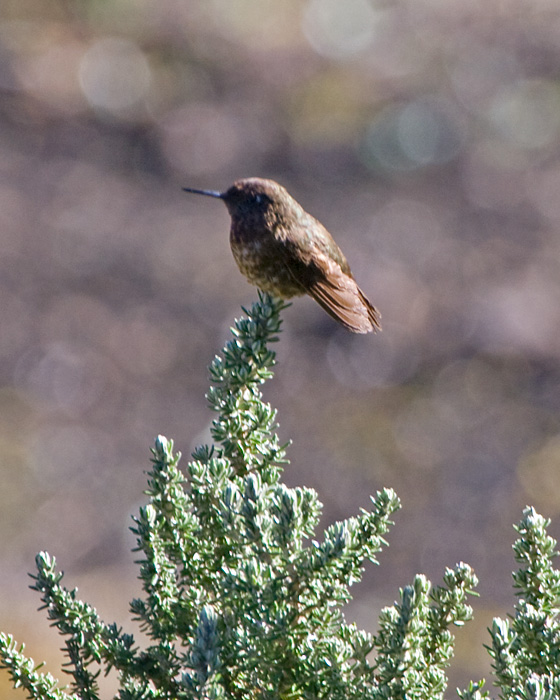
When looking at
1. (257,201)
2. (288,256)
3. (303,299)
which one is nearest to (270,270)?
(288,256)

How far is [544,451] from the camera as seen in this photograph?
→ 554cm

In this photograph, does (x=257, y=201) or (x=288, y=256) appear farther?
(x=257, y=201)

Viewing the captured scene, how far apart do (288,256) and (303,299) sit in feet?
11.0

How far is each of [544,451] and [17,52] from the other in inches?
231

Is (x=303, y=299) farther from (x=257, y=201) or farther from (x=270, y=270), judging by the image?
(x=270, y=270)

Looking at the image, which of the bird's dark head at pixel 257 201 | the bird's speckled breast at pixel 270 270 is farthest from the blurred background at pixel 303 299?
the bird's dark head at pixel 257 201

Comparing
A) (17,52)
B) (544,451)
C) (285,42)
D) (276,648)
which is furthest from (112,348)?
(276,648)

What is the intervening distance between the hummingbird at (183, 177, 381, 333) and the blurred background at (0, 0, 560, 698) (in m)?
1.89

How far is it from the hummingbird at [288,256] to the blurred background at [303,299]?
1.89 m

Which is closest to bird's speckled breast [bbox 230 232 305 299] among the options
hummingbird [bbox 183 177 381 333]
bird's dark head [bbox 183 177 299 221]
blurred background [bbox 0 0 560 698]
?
hummingbird [bbox 183 177 381 333]

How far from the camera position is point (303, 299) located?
6738 mm

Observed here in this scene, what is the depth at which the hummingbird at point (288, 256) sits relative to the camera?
3.34 m

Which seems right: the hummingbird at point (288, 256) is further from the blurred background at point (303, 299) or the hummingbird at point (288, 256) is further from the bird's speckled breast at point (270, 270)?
the blurred background at point (303, 299)

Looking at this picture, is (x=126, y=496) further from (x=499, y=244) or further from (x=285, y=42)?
(x=285, y=42)
